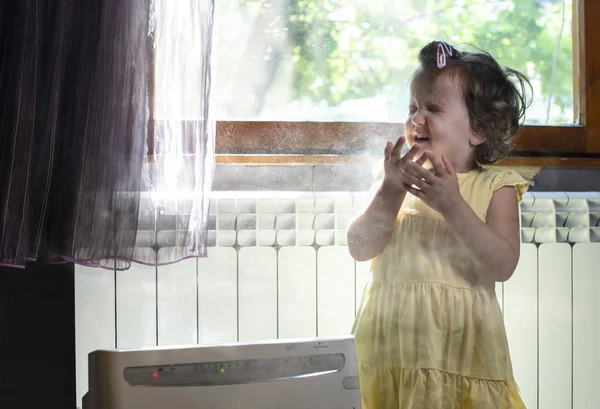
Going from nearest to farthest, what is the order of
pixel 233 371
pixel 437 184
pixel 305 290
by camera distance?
pixel 233 371 → pixel 437 184 → pixel 305 290

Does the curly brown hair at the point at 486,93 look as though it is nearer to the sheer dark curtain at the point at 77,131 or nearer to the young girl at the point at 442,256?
the young girl at the point at 442,256

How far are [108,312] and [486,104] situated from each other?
2.51 feet

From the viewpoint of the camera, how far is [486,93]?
1.08 m

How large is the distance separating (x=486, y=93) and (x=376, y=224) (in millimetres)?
301

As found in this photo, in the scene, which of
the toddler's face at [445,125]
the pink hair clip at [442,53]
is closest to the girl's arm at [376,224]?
the toddler's face at [445,125]

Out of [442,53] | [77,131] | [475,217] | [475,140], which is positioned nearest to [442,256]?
[475,217]

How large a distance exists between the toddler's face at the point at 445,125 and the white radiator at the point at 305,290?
16 cm

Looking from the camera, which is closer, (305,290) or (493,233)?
(493,233)

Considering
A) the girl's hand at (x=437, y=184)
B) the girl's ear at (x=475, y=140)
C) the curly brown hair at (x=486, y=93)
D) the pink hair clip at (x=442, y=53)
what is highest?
the pink hair clip at (x=442, y=53)

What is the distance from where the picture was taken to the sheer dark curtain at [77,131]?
3.28ft

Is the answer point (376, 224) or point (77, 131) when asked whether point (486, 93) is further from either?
point (77, 131)

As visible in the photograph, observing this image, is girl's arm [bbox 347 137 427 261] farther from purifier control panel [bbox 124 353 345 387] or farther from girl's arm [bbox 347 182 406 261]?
purifier control panel [bbox 124 353 345 387]

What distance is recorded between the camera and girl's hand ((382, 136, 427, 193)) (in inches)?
40.1

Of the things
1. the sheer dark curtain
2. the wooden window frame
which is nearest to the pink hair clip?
the wooden window frame
